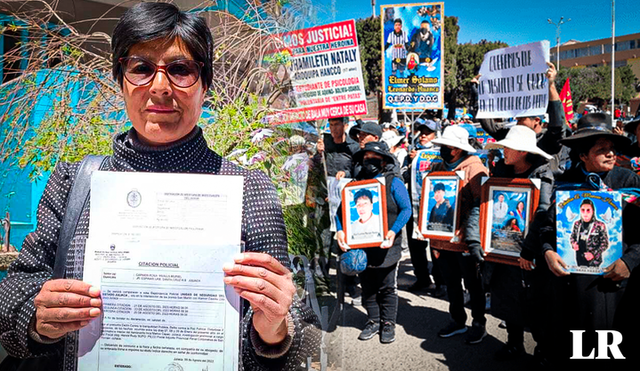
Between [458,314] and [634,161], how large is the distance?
223 centimetres

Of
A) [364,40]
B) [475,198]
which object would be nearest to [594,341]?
[475,198]

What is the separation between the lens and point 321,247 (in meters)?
1.97

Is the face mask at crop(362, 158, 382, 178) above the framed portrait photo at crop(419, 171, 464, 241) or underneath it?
above

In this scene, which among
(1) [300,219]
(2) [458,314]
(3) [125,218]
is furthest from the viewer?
(2) [458,314]

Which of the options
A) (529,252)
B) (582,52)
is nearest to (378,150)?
(529,252)

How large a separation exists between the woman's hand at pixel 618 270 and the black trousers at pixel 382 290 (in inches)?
87.8

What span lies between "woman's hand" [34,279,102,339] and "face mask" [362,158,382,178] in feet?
13.7

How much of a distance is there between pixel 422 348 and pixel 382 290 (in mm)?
660

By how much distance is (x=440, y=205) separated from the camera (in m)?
A: 5.37

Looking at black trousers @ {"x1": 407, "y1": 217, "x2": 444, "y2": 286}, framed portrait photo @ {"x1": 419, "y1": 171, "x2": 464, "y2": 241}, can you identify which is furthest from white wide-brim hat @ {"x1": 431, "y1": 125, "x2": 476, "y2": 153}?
black trousers @ {"x1": 407, "y1": 217, "x2": 444, "y2": 286}

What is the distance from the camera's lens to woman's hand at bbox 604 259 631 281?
3.42 m

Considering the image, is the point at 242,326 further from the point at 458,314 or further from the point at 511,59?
the point at 511,59

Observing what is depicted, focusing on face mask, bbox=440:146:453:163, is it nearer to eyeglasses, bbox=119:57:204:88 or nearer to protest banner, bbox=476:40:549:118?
protest banner, bbox=476:40:549:118

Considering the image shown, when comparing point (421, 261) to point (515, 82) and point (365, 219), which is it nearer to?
point (365, 219)
